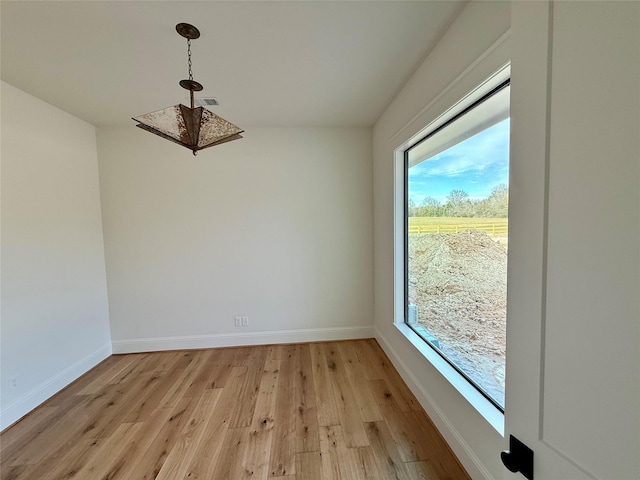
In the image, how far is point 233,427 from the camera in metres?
1.92

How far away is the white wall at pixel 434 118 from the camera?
129cm

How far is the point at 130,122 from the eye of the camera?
9.50ft

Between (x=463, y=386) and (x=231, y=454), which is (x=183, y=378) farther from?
(x=463, y=386)

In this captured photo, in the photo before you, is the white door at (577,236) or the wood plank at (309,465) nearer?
the white door at (577,236)

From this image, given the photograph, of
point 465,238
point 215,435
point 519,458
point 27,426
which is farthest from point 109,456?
point 465,238

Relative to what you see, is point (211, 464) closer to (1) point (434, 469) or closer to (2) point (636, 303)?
(1) point (434, 469)

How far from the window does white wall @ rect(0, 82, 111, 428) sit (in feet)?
11.2

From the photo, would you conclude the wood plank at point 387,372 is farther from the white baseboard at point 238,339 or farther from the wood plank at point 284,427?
the wood plank at point 284,427

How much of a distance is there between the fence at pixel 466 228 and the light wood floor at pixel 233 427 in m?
1.43

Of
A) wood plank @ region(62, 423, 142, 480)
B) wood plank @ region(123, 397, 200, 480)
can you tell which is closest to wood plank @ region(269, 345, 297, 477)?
wood plank @ region(123, 397, 200, 480)

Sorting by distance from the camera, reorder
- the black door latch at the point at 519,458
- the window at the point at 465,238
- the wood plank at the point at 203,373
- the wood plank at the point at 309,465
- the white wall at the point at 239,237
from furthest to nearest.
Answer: the white wall at the point at 239,237 < the wood plank at the point at 203,373 < the wood plank at the point at 309,465 < the window at the point at 465,238 < the black door latch at the point at 519,458

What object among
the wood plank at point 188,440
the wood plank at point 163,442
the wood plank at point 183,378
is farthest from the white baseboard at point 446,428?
the wood plank at point 183,378

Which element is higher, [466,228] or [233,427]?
[466,228]

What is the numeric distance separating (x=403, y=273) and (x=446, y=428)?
1318mm
